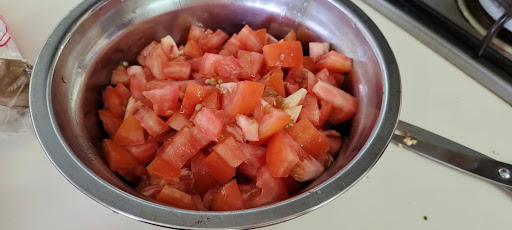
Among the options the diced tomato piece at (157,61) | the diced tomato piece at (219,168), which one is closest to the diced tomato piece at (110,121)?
the diced tomato piece at (157,61)

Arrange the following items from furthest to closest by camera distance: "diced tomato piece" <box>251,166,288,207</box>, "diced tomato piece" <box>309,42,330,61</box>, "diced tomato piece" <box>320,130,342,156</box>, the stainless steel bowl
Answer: "diced tomato piece" <box>309,42,330,61</box>
"diced tomato piece" <box>320,130,342,156</box>
"diced tomato piece" <box>251,166,288,207</box>
the stainless steel bowl

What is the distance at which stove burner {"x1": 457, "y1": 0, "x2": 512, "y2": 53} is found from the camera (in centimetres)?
115

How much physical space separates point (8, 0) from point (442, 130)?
1.21m

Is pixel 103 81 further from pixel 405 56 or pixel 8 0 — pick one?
pixel 405 56

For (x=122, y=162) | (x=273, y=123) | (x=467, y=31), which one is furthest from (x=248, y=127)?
(x=467, y=31)

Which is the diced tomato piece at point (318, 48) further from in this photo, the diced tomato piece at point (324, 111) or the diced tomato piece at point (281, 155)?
the diced tomato piece at point (281, 155)

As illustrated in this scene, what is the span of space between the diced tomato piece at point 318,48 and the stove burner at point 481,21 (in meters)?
0.50

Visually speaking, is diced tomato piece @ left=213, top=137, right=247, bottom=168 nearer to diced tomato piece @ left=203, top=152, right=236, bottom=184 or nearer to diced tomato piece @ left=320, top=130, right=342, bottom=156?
diced tomato piece @ left=203, top=152, right=236, bottom=184

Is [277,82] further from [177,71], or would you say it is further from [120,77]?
[120,77]

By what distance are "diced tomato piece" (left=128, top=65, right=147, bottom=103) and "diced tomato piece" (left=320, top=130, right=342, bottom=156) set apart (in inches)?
15.7

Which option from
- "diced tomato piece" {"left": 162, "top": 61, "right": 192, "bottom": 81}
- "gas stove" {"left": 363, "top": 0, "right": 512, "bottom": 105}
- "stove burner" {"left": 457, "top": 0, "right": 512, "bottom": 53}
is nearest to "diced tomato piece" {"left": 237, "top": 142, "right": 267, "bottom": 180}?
"diced tomato piece" {"left": 162, "top": 61, "right": 192, "bottom": 81}

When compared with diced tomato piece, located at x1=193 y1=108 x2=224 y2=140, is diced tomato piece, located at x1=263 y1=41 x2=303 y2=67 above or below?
above

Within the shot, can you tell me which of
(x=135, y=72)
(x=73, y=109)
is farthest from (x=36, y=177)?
(x=135, y=72)

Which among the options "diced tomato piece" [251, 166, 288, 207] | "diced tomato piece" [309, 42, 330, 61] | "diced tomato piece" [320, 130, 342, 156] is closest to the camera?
"diced tomato piece" [251, 166, 288, 207]
